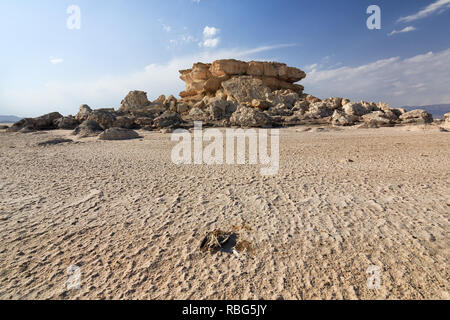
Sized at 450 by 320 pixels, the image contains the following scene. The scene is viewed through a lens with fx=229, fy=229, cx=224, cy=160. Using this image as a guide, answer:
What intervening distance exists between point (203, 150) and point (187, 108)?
17.3m

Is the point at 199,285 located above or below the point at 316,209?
below

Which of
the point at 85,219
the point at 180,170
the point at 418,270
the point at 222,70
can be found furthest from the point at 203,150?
the point at 222,70

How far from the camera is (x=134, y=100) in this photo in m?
25.0

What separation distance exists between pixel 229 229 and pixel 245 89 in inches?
981

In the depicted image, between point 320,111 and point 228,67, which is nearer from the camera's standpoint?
Result: point 320,111

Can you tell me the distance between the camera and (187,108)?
23.7 meters

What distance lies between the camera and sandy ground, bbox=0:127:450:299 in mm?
1748

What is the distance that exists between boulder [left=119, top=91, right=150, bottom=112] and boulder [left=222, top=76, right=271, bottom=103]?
907 cm

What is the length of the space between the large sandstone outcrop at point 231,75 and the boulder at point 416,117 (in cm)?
1660

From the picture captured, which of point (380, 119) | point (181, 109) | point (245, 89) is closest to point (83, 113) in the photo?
point (181, 109)

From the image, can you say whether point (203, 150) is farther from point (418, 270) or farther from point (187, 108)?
point (187, 108)

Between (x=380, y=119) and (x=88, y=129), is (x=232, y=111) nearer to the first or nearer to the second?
(x=380, y=119)

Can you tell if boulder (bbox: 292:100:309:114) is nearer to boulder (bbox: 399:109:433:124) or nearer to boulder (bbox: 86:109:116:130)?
boulder (bbox: 399:109:433:124)

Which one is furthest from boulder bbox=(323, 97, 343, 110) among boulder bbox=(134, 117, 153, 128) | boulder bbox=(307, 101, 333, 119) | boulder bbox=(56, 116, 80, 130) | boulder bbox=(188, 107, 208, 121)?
boulder bbox=(56, 116, 80, 130)
